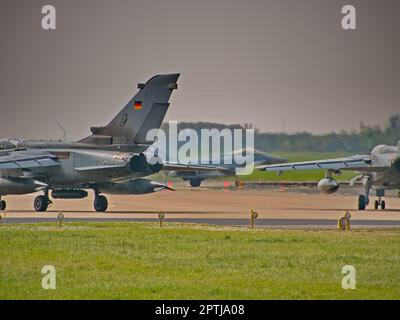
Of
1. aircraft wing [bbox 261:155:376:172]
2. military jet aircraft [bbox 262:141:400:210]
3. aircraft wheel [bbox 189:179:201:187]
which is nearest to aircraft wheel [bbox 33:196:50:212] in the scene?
military jet aircraft [bbox 262:141:400:210]

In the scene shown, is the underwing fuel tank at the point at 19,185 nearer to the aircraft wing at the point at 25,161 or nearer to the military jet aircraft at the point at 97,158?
the military jet aircraft at the point at 97,158

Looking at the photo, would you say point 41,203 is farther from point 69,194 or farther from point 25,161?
point 25,161

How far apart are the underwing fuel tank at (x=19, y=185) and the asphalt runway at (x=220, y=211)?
38.5 inches

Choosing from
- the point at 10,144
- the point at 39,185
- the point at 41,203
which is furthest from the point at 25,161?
the point at 10,144

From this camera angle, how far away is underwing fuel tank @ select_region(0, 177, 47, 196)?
39000 millimetres

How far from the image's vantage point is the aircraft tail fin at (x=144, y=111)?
3984 centimetres

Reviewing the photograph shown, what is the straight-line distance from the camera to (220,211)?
4138 cm

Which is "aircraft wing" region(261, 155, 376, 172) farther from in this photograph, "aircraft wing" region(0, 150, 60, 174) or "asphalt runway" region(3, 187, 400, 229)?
"aircraft wing" region(0, 150, 60, 174)

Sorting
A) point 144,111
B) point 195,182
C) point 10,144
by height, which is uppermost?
point 144,111

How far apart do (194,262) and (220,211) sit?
68.5 ft

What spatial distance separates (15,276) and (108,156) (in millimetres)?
21326

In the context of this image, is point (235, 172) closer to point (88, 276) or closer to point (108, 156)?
point (108, 156)

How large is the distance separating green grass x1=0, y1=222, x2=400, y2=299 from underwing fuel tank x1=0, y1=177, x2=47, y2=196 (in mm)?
9590

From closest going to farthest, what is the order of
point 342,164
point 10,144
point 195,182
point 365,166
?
point 10,144 < point 342,164 < point 365,166 < point 195,182
